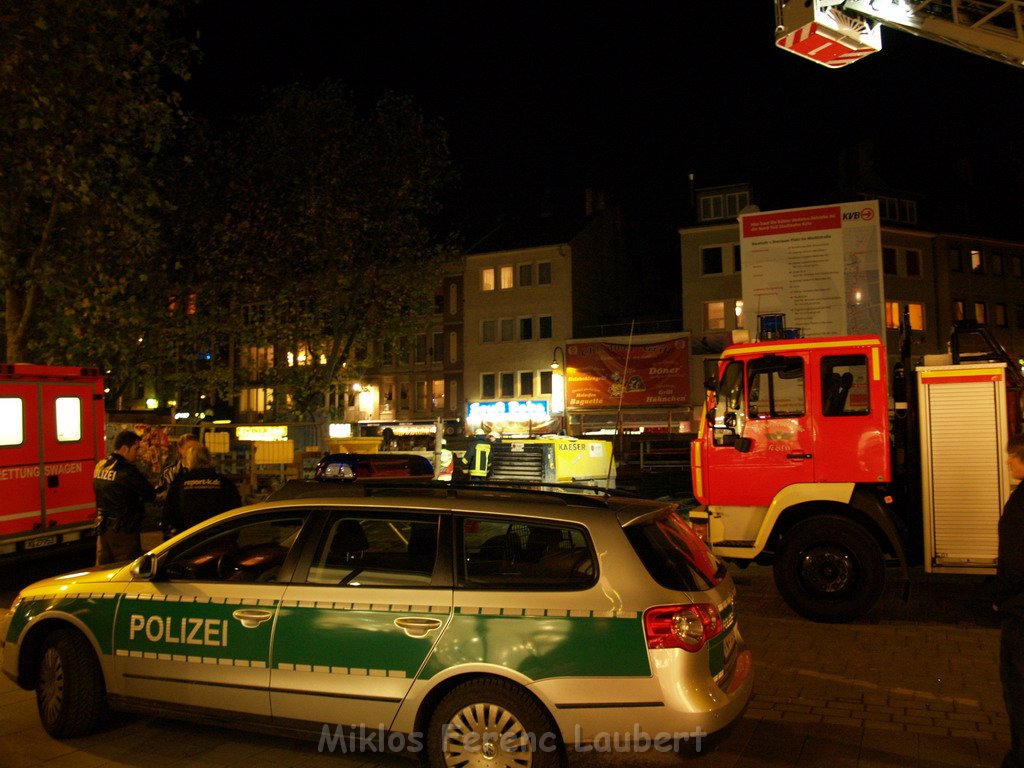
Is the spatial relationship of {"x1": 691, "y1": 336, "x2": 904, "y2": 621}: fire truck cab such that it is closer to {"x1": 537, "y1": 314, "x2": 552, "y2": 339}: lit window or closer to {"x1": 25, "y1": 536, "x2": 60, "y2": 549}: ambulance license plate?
{"x1": 25, "y1": 536, "x2": 60, "y2": 549}: ambulance license plate

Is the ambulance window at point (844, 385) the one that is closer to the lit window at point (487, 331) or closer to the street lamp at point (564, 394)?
the street lamp at point (564, 394)

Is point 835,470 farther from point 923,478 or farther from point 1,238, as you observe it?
point 1,238

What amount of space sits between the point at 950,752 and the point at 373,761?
136 inches

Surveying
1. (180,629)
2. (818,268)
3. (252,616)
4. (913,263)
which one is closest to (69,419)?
(180,629)

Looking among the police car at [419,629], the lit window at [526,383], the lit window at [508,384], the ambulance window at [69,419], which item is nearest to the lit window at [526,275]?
the lit window at [526,383]

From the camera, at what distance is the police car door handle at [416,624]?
4.28 m

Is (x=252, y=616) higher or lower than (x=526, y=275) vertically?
lower

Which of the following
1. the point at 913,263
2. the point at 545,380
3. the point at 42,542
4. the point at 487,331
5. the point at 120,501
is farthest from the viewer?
the point at 487,331

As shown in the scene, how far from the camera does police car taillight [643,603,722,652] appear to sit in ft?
13.1

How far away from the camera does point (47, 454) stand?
11.2 meters

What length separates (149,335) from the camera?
26297 millimetres

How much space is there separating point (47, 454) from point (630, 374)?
3256cm

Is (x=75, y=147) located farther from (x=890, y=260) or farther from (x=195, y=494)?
(x=890, y=260)

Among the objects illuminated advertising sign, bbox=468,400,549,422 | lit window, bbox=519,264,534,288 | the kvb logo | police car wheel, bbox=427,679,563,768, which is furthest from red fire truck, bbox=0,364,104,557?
lit window, bbox=519,264,534,288
